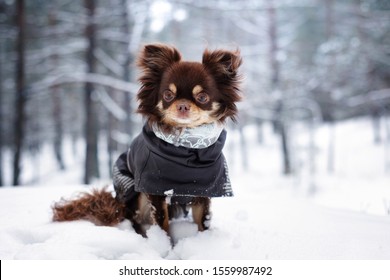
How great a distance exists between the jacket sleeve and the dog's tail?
9 cm

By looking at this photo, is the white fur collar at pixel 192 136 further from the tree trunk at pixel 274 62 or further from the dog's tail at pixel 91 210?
the tree trunk at pixel 274 62

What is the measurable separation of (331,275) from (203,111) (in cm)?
131

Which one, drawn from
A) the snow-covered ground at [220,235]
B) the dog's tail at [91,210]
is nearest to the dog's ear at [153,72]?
the dog's tail at [91,210]

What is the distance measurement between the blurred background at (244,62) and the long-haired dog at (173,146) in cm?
417

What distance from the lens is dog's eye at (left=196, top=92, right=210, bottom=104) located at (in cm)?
228

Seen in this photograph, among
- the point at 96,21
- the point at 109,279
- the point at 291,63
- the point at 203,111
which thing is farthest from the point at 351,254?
the point at 291,63

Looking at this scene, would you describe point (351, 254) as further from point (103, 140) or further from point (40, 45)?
point (103, 140)

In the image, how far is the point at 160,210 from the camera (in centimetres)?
240

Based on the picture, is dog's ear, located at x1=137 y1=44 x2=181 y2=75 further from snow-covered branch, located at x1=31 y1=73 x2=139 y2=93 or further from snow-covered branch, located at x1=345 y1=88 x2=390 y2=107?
snow-covered branch, located at x1=345 y1=88 x2=390 y2=107

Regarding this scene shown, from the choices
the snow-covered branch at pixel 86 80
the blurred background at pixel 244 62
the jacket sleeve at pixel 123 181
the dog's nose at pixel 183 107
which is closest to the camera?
the dog's nose at pixel 183 107

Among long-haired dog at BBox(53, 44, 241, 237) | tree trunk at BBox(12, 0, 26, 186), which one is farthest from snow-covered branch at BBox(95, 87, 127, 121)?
long-haired dog at BBox(53, 44, 241, 237)

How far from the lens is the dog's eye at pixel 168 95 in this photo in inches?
90.0

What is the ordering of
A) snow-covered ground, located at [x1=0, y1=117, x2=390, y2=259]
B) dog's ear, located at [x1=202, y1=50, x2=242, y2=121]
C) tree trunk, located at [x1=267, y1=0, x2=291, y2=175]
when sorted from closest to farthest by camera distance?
snow-covered ground, located at [x1=0, y1=117, x2=390, y2=259] < dog's ear, located at [x1=202, y1=50, x2=242, y2=121] < tree trunk, located at [x1=267, y1=0, x2=291, y2=175]

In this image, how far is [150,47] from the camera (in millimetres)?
2609
